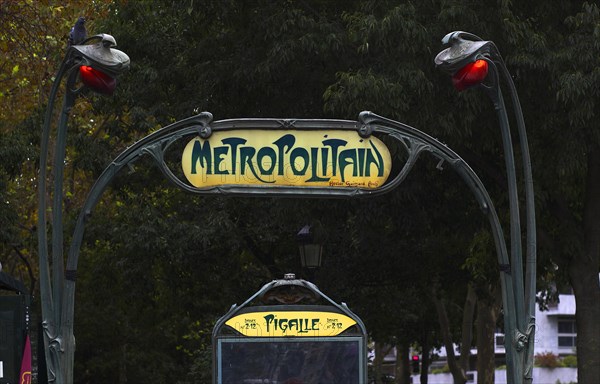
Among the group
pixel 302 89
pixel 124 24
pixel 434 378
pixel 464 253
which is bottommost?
pixel 434 378

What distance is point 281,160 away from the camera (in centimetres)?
998

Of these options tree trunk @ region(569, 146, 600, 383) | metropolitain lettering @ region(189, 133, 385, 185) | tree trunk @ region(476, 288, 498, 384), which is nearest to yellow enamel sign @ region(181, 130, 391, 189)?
metropolitain lettering @ region(189, 133, 385, 185)

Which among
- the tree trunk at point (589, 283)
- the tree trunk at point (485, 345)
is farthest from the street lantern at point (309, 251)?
the tree trunk at point (485, 345)

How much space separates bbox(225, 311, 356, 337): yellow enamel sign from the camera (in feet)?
32.1

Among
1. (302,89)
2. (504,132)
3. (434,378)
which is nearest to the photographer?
(504,132)

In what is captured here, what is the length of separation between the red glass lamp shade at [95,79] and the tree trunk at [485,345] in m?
21.6

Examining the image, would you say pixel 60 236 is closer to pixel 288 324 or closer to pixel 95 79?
pixel 95 79

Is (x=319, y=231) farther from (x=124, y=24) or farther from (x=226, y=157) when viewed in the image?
(x=226, y=157)

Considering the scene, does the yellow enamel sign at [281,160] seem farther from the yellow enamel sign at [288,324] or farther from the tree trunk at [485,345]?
the tree trunk at [485,345]

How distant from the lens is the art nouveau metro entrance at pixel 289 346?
9734mm

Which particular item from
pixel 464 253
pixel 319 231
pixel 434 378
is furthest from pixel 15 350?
pixel 434 378

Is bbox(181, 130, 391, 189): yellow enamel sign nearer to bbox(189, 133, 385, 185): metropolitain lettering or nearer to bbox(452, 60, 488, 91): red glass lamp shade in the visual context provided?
bbox(189, 133, 385, 185): metropolitain lettering

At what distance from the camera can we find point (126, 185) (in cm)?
2298

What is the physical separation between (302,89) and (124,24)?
172 inches
